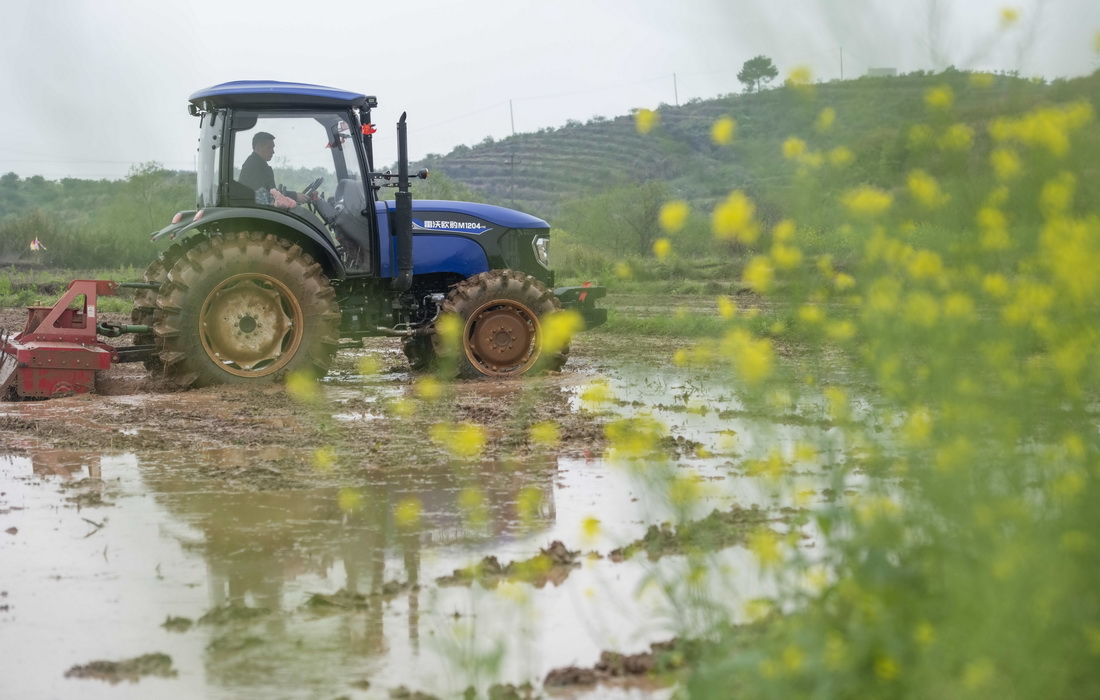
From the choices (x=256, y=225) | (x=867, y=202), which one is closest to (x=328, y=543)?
(x=867, y=202)

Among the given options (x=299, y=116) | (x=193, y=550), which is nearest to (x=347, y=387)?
(x=299, y=116)

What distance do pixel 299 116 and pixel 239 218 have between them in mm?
959

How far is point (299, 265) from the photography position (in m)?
9.02

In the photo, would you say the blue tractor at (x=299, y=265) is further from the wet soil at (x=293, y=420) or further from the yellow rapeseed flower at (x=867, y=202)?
the yellow rapeseed flower at (x=867, y=202)

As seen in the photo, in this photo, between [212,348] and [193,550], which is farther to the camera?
[212,348]

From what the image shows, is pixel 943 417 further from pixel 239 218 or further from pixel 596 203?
pixel 596 203

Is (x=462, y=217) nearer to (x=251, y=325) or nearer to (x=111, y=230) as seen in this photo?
(x=251, y=325)

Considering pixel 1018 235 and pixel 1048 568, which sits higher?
pixel 1018 235

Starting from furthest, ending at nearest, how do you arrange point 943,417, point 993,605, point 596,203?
point 596,203 → point 943,417 → point 993,605

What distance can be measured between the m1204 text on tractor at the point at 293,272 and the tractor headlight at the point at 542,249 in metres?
0.91

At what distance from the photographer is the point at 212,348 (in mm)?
9094

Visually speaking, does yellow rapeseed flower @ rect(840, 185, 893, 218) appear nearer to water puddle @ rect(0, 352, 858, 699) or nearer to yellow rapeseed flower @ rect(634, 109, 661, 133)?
water puddle @ rect(0, 352, 858, 699)

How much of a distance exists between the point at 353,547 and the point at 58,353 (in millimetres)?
4991

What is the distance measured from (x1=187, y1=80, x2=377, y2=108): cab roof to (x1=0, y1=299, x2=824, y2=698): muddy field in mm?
2507
